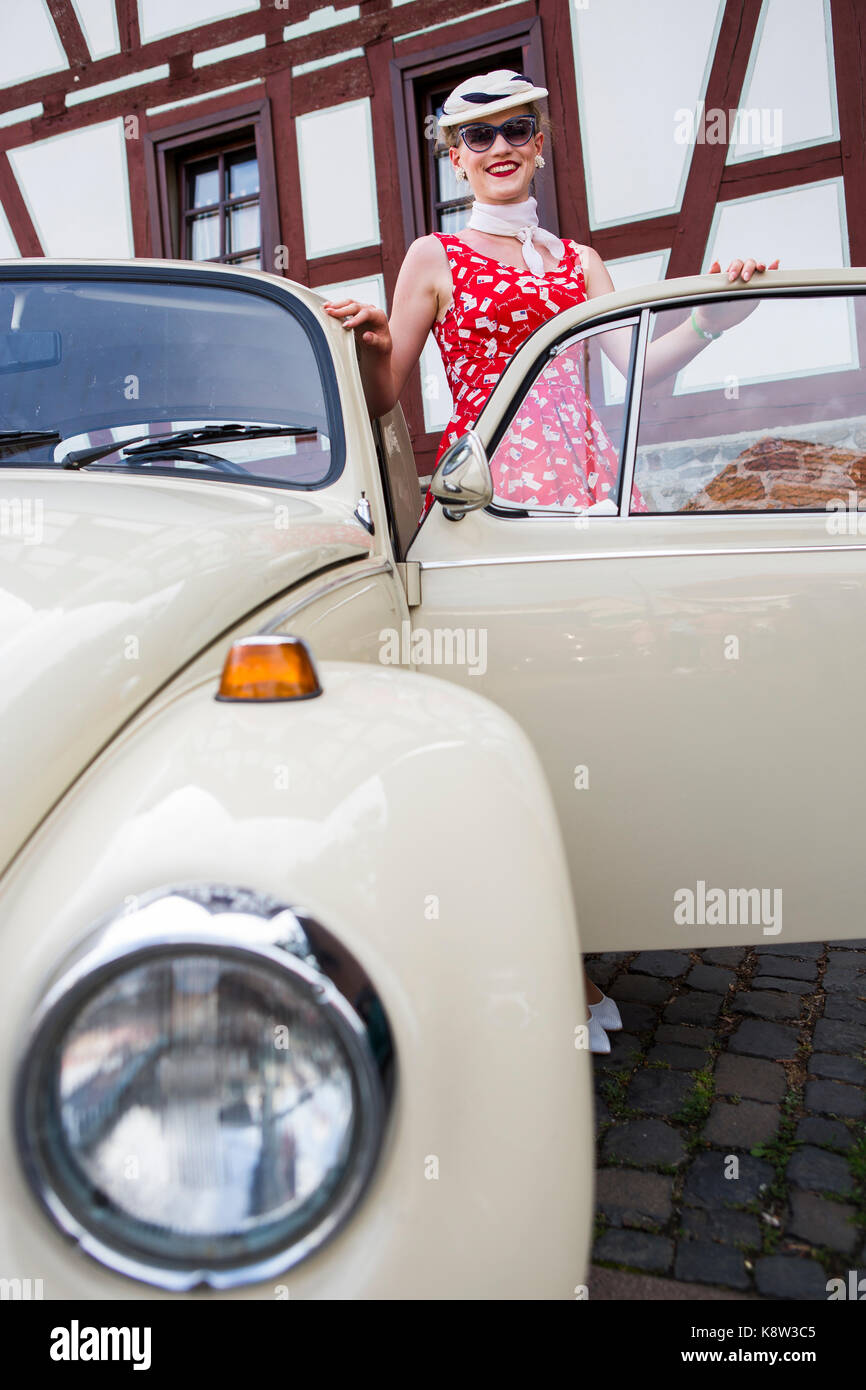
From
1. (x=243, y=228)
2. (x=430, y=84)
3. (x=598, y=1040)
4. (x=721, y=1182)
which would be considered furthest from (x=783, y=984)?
(x=243, y=228)

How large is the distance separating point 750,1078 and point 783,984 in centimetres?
69

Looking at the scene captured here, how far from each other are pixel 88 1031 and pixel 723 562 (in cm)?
167

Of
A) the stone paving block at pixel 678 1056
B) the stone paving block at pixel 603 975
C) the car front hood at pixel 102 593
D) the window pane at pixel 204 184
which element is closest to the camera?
the car front hood at pixel 102 593

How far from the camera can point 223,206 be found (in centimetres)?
907

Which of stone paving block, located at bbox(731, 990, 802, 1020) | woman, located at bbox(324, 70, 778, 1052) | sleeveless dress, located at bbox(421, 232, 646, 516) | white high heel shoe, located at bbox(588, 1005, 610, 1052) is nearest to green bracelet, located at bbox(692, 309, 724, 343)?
sleeveless dress, located at bbox(421, 232, 646, 516)

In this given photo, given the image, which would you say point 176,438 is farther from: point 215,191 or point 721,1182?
point 215,191

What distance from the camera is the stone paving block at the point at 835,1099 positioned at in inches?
82.3

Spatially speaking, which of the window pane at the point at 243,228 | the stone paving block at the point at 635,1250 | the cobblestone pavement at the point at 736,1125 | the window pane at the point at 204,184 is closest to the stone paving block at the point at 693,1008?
the cobblestone pavement at the point at 736,1125

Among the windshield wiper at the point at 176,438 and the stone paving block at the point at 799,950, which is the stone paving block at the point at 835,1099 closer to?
the stone paving block at the point at 799,950

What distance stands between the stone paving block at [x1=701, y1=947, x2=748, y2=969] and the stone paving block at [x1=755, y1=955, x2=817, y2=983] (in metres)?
0.08

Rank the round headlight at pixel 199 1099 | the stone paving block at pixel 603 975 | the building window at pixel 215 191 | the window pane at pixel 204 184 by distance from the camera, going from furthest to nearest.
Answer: the window pane at pixel 204 184 → the building window at pixel 215 191 → the stone paving block at pixel 603 975 → the round headlight at pixel 199 1099

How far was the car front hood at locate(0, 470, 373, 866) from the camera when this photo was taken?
1.00 meters

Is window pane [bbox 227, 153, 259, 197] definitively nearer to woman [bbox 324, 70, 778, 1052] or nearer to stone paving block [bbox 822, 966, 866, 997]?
woman [bbox 324, 70, 778, 1052]

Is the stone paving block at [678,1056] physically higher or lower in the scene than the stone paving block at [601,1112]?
higher
